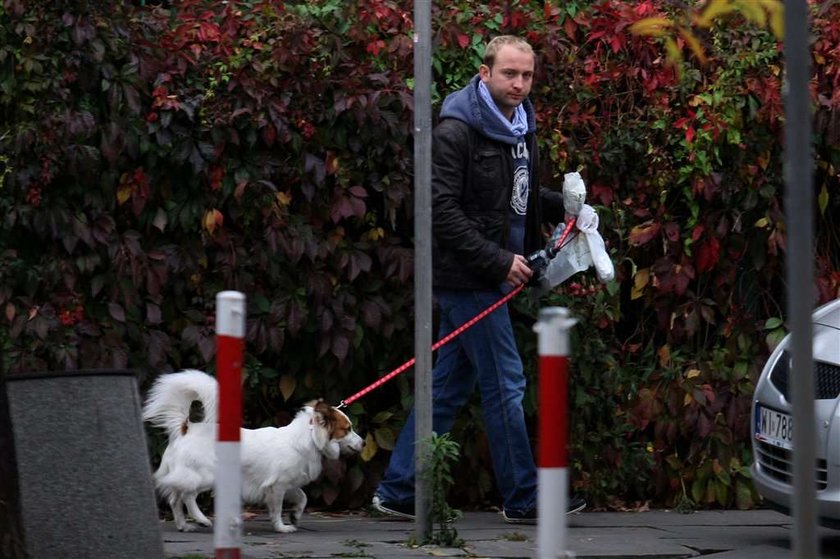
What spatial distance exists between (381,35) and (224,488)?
394 centimetres

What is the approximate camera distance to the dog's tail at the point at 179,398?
6.96 metres

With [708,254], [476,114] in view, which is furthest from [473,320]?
[708,254]

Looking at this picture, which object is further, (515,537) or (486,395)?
(486,395)

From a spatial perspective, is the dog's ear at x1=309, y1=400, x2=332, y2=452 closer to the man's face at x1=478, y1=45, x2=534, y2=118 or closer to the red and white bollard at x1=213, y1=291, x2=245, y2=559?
the man's face at x1=478, y1=45, x2=534, y2=118

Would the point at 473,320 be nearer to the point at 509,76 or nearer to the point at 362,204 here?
the point at 362,204

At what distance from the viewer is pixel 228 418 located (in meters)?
4.52

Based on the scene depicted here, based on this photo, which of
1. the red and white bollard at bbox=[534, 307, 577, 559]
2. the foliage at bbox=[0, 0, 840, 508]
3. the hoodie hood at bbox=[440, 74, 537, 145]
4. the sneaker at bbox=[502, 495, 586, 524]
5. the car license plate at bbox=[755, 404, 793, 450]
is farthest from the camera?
the foliage at bbox=[0, 0, 840, 508]

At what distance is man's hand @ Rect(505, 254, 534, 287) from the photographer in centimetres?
712

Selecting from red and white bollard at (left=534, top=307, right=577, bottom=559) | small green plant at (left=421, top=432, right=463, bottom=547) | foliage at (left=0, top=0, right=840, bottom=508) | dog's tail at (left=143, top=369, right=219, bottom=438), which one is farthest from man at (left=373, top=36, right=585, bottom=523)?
red and white bollard at (left=534, top=307, right=577, bottom=559)

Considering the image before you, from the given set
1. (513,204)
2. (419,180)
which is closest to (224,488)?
(419,180)

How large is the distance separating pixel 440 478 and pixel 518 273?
43.2 inches

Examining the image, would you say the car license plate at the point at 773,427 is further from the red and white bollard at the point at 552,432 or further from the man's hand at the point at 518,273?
the red and white bollard at the point at 552,432

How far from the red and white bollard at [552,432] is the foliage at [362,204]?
3.43m

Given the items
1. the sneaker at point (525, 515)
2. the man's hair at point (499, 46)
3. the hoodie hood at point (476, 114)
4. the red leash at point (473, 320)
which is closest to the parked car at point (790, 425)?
the sneaker at point (525, 515)
